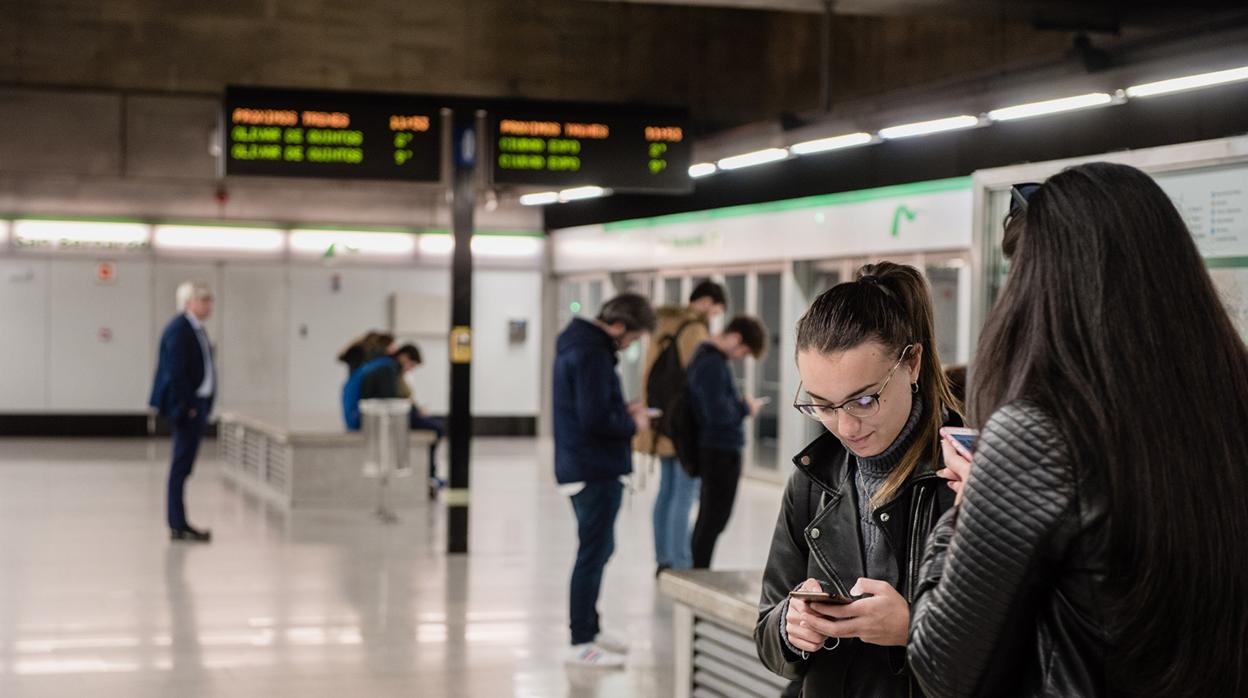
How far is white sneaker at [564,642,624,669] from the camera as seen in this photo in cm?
616

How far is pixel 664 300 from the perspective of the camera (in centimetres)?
1592

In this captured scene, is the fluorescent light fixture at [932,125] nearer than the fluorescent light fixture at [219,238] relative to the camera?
Yes

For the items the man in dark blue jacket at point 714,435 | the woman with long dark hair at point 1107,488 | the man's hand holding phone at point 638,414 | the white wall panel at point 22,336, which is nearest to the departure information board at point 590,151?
the man in dark blue jacket at point 714,435

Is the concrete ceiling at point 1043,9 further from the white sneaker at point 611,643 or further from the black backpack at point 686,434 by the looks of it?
the white sneaker at point 611,643

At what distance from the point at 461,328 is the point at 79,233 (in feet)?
33.8

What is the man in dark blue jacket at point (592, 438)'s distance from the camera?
6008 mm

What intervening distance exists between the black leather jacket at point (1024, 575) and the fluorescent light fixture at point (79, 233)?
17648mm

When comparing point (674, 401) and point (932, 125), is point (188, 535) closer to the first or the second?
point (674, 401)

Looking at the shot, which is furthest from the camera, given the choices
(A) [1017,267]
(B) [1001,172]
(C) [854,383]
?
(B) [1001,172]

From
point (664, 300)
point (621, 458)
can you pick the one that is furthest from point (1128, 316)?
point (664, 300)

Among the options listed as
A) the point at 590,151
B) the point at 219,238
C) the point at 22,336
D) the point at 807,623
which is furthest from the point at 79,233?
the point at 807,623

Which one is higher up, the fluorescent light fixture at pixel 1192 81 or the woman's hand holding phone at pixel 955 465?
the fluorescent light fixture at pixel 1192 81

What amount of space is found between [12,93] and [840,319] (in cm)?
1156

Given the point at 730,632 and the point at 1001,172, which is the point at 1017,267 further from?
the point at 730,632
